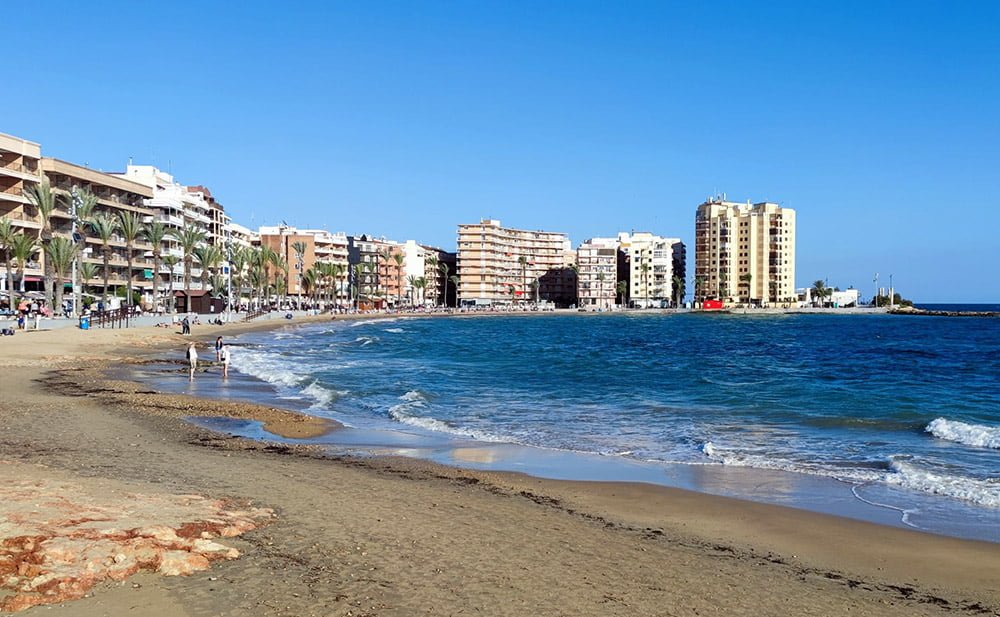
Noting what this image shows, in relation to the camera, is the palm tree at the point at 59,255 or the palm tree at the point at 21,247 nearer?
the palm tree at the point at 21,247

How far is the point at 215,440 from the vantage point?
15.7 metres

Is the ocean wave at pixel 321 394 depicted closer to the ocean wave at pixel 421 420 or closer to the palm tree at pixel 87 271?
the ocean wave at pixel 421 420

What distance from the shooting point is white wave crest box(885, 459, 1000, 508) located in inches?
479

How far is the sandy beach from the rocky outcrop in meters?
0.03

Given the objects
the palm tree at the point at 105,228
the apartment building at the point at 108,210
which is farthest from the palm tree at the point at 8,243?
the apartment building at the point at 108,210

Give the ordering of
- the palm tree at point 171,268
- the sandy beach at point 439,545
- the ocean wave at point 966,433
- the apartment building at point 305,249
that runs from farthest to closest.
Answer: the apartment building at point 305,249 → the palm tree at point 171,268 → the ocean wave at point 966,433 → the sandy beach at point 439,545

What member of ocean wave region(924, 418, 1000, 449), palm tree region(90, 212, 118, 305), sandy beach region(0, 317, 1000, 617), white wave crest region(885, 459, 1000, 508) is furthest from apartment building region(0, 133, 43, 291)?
white wave crest region(885, 459, 1000, 508)

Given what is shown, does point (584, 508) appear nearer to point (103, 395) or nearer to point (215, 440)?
point (215, 440)

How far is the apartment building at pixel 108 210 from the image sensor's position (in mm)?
76125

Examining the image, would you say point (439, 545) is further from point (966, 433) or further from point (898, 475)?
point (966, 433)

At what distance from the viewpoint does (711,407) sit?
25047 mm

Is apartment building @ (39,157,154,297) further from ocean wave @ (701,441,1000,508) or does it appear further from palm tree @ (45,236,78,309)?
ocean wave @ (701,441,1000,508)

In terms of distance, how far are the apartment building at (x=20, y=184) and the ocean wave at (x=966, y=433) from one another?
6918 cm

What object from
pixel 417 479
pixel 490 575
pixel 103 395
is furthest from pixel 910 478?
pixel 103 395
